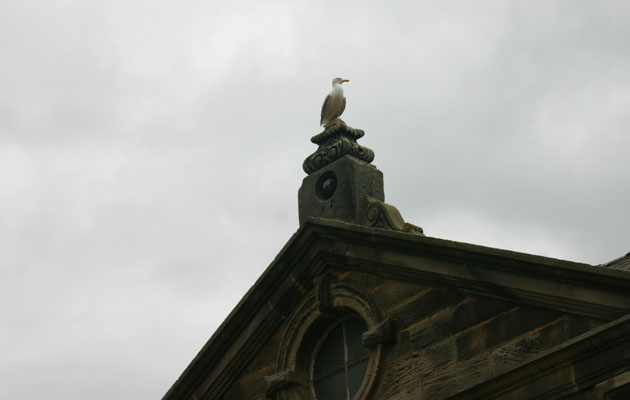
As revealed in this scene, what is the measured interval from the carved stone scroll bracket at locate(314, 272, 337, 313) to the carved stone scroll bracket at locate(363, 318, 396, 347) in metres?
0.93

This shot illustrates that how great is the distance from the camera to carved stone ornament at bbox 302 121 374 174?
17.4 m

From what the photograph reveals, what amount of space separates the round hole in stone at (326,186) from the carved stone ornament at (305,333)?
5.05 feet

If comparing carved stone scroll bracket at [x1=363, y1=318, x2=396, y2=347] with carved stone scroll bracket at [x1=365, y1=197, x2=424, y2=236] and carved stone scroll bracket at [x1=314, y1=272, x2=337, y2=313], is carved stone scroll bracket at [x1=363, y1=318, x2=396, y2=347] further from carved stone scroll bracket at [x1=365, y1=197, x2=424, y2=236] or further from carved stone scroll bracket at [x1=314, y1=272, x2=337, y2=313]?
carved stone scroll bracket at [x1=365, y1=197, x2=424, y2=236]

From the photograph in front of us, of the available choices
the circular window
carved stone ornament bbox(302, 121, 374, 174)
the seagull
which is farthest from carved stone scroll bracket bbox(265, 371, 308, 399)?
the seagull

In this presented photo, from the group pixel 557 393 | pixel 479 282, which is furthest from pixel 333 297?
pixel 557 393

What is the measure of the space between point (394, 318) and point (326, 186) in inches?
109

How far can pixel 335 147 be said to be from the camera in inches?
691

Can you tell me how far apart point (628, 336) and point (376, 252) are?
3696mm

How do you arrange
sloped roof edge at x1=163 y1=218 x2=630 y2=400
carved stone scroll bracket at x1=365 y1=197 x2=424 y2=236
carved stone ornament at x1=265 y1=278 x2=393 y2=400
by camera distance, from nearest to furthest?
sloped roof edge at x1=163 y1=218 x2=630 y2=400
carved stone ornament at x1=265 y1=278 x2=393 y2=400
carved stone scroll bracket at x1=365 y1=197 x2=424 y2=236

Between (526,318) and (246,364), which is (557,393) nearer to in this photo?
(526,318)

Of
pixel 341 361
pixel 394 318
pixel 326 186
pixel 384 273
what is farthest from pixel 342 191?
pixel 394 318

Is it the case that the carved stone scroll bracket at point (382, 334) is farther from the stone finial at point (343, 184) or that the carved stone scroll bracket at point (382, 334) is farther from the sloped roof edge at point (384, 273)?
the stone finial at point (343, 184)

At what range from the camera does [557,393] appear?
13.2 m

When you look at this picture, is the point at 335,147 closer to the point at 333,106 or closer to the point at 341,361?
the point at 333,106
